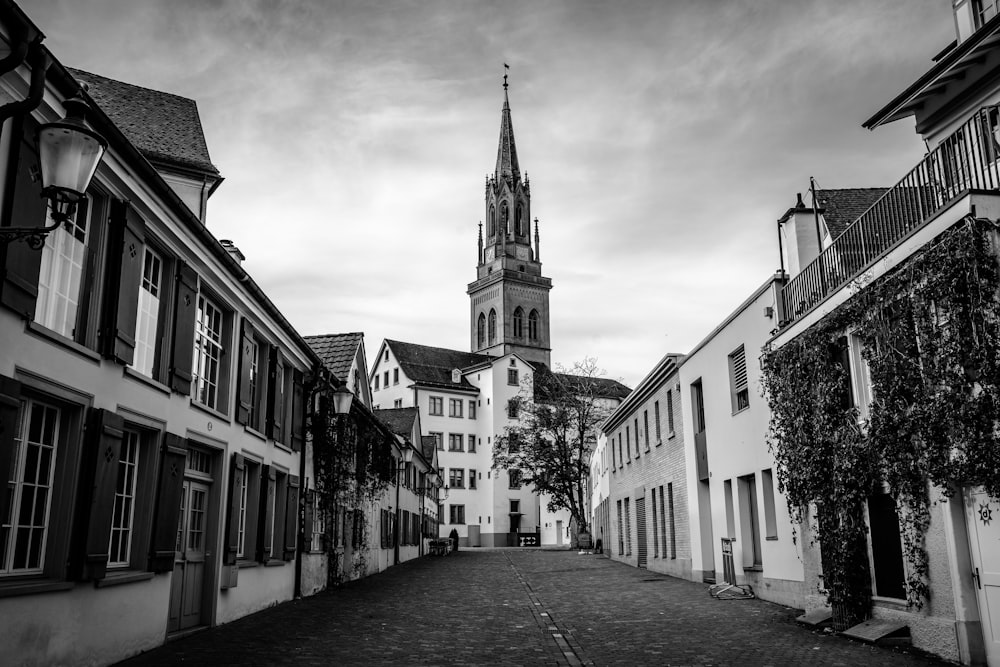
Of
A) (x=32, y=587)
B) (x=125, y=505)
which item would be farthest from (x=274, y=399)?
(x=32, y=587)

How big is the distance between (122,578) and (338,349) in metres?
16.2

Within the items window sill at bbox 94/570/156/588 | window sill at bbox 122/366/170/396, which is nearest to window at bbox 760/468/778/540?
window sill at bbox 122/366/170/396

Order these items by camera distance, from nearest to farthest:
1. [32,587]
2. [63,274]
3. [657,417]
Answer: [32,587], [63,274], [657,417]

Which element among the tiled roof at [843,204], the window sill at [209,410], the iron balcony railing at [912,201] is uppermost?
the tiled roof at [843,204]

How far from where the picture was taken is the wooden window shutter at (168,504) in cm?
1007

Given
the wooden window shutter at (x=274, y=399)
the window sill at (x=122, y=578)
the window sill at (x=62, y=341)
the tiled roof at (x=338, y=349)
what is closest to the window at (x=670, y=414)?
the tiled roof at (x=338, y=349)

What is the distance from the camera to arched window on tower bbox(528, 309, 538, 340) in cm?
9600

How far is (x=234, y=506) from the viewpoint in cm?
1316

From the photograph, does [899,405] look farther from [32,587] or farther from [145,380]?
[32,587]

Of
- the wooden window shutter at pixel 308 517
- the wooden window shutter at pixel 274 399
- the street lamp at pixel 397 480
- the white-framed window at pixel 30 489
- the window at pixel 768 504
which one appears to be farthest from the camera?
the street lamp at pixel 397 480

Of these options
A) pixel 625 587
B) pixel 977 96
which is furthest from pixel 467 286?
pixel 977 96

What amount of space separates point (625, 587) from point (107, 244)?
15.5 meters

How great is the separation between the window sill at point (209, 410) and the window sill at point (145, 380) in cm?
93

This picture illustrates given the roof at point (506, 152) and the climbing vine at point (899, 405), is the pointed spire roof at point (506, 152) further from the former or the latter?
the climbing vine at point (899, 405)
